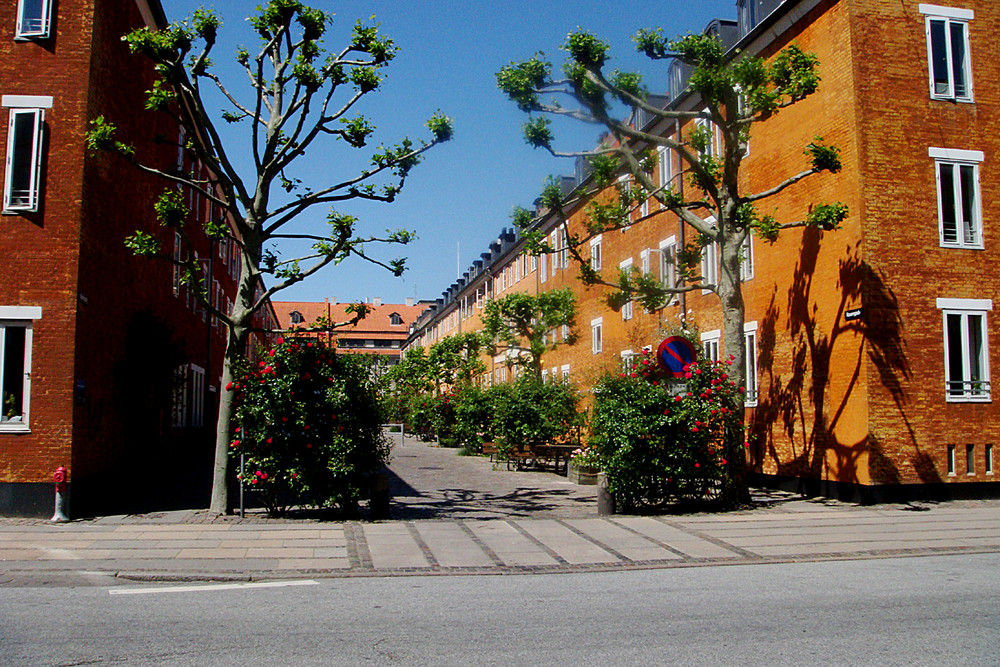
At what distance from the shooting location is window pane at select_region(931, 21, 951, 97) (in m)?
16.6

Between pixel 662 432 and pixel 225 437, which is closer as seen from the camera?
pixel 225 437

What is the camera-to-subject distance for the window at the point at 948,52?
16547mm

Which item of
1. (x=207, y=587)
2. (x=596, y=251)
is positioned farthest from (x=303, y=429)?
(x=596, y=251)

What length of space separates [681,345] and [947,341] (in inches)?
224

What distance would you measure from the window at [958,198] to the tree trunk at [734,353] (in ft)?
14.3

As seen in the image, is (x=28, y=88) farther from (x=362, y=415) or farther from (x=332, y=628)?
(x=332, y=628)

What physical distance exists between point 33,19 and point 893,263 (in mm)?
15776

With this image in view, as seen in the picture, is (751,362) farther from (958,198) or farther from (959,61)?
(959,61)

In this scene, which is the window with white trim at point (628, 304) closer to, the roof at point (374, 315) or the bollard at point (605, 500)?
the bollard at point (605, 500)

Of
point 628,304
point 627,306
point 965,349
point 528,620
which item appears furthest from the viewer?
point 627,306

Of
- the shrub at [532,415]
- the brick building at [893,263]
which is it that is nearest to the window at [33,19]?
the brick building at [893,263]

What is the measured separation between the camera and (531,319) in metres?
35.7

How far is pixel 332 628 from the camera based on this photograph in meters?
6.53

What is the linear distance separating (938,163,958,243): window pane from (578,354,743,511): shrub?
5789mm
